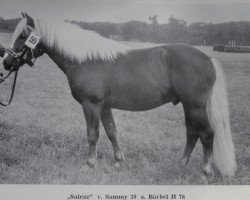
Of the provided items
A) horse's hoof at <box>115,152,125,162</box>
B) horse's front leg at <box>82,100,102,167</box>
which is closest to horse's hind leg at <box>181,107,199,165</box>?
horse's hoof at <box>115,152,125,162</box>

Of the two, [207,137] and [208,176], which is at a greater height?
[207,137]

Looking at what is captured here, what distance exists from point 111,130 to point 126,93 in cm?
27

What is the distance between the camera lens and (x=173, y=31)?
2113mm

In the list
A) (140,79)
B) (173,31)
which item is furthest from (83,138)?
(173,31)

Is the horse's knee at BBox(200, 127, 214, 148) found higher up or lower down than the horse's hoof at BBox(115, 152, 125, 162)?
higher up

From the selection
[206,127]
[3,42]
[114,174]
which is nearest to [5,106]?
[3,42]

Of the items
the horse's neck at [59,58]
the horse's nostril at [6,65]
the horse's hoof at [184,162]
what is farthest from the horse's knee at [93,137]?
A: the horse's nostril at [6,65]

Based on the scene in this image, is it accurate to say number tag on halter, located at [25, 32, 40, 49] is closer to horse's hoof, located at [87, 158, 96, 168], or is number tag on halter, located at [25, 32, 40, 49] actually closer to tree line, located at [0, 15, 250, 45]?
tree line, located at [0, 15, 250, 45]

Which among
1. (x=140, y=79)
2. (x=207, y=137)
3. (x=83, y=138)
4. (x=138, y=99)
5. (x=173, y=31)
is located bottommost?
(x=83, y=138)

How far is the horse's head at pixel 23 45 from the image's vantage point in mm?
1890

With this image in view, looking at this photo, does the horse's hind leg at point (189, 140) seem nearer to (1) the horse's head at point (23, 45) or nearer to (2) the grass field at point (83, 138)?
(2) the grass field at point (83, 138)

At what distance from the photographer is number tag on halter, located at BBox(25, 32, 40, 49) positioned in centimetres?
190

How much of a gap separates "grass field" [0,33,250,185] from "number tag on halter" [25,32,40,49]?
0.24 meters

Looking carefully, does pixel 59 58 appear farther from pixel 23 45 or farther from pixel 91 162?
pixel 91 162
